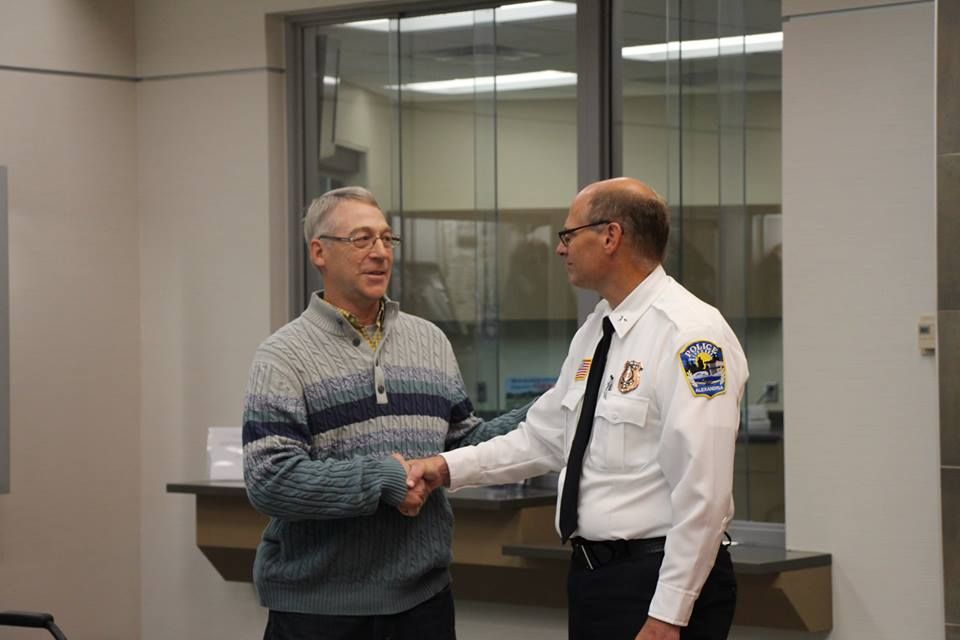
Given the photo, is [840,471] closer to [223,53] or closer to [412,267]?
[412,267]

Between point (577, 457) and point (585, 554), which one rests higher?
point (577, 457)

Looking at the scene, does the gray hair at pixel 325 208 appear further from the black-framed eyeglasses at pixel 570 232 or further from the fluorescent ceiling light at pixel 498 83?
the fluorescent ceiling light at pixel 498 83

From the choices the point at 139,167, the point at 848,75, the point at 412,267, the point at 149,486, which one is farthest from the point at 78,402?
the point at 848,75

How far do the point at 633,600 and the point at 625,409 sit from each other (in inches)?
14.5

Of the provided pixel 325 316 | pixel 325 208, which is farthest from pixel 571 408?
pixel 325 208

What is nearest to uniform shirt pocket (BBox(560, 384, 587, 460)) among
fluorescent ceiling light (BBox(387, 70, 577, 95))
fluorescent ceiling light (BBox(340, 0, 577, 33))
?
fluorescent ceiling light (BBox(387, 70, 577, 95))

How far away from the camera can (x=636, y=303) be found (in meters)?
2.72

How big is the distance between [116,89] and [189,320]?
38.4 inches

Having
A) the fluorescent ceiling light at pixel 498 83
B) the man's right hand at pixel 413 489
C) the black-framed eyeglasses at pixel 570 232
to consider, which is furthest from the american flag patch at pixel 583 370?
the fluorescent ceiling light at pixel 498 83

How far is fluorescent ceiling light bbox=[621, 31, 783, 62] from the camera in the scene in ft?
14.9

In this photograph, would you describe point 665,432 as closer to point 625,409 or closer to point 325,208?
point 625,409

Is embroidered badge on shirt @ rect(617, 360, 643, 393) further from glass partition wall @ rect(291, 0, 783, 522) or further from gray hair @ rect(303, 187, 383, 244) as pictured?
glass partition wall @ rect(291, 0, 783, 522)

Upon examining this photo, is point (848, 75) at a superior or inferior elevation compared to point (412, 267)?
superior

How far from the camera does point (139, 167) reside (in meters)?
5.55
